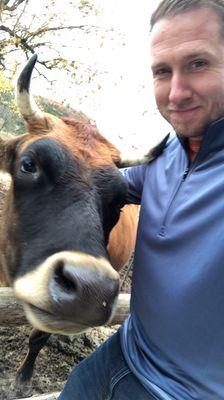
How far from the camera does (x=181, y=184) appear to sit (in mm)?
2361

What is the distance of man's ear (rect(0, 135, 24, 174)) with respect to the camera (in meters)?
3.13

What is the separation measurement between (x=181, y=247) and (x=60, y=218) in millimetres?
713

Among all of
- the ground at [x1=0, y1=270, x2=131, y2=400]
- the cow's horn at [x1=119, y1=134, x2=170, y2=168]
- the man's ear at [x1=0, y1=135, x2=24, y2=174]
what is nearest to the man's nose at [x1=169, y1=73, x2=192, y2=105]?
the cow's horn at [x1=119, y1=134, x2=170, y2=168]

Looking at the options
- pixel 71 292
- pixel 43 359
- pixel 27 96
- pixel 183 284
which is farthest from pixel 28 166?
pixel 43 359

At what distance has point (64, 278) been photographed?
7.06 ft

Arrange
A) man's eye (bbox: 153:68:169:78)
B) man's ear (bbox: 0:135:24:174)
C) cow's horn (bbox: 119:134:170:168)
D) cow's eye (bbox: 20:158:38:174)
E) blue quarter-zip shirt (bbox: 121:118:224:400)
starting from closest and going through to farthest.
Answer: blue quarter-zip shirt (bbox: 121:118:224:400), man's eye (bbox: 153:68:169:78), cow's eye (bbox: 20:158:38:174), cow's horn (bbox: 119:134:170:168), man's ear (bbox: 0:135:24:174)

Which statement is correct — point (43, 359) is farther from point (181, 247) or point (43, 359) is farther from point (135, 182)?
point (181, 247)

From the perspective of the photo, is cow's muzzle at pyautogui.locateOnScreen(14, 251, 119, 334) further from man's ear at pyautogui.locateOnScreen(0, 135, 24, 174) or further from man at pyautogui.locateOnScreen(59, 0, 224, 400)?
man's ear at pyautogui.locateOnScreen(0, 135, 24, 174)

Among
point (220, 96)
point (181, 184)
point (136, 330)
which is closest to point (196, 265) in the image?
point (181, 184)

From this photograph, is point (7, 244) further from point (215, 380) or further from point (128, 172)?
point (215, 380)

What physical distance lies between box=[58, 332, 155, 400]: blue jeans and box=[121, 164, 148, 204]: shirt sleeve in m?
1.00

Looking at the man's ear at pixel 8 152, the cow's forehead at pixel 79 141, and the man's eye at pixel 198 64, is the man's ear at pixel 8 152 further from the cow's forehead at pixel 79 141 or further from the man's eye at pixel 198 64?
the man's eye at pixel 198 64

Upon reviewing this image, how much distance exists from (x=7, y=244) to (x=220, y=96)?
1.72 m

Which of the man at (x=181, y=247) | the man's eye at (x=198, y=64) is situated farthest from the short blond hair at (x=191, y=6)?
the man's eye at (x=198, y=64)
